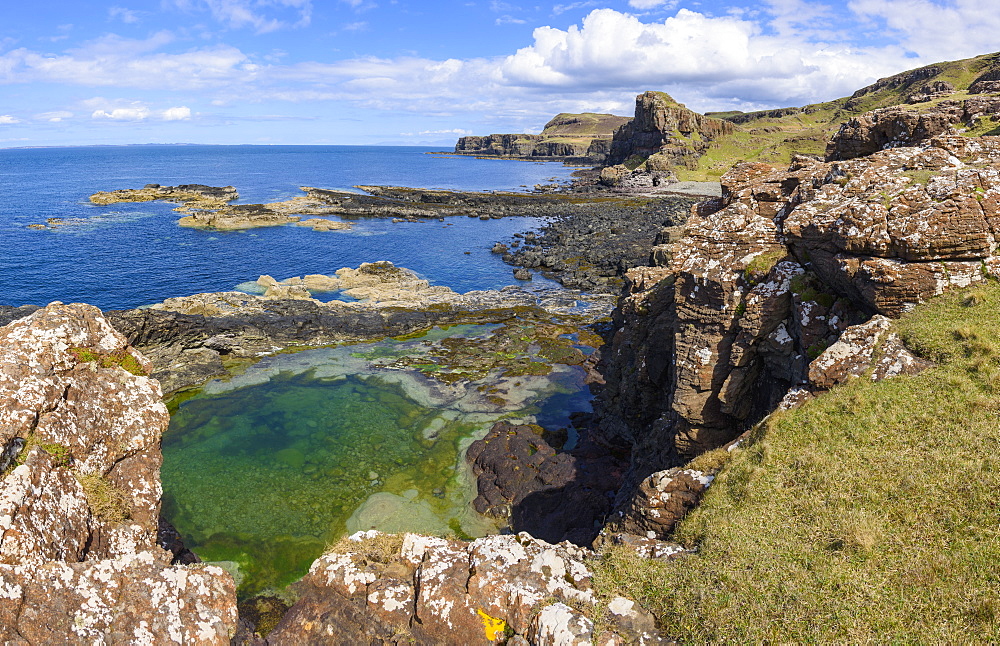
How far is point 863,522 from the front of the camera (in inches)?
407

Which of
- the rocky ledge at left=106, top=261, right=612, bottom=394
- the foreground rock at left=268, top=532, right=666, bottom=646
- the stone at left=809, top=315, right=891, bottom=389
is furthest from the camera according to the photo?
the rocky ledge at left=106, top=261, right=612, bottom=394

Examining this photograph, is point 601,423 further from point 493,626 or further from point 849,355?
point 493,626

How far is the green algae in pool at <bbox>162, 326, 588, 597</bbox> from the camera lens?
933 inches

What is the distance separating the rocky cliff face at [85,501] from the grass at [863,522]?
28.4ft

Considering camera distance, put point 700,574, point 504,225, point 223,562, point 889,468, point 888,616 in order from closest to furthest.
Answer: point 888,616, point 700,574, point 889,468, point 223,562, point 504,225

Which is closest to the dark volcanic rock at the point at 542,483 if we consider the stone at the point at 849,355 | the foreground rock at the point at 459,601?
the foreground rock at the point at 459,601

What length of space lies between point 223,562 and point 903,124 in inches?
1393

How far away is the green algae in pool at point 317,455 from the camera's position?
23.7 metres

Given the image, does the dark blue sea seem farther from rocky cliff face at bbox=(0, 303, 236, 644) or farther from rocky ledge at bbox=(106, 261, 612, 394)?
rocky cliff face at bbox=(0, 303, 236, 644)

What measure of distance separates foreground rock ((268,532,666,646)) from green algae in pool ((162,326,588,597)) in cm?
1200

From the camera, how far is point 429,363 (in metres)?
42.0

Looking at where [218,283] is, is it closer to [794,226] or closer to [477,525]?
[477,525]

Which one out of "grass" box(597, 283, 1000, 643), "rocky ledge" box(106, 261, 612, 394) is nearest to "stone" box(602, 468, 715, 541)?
"grass" box(597, 283, 1000, 643)

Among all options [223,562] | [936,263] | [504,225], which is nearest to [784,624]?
[936,263]
